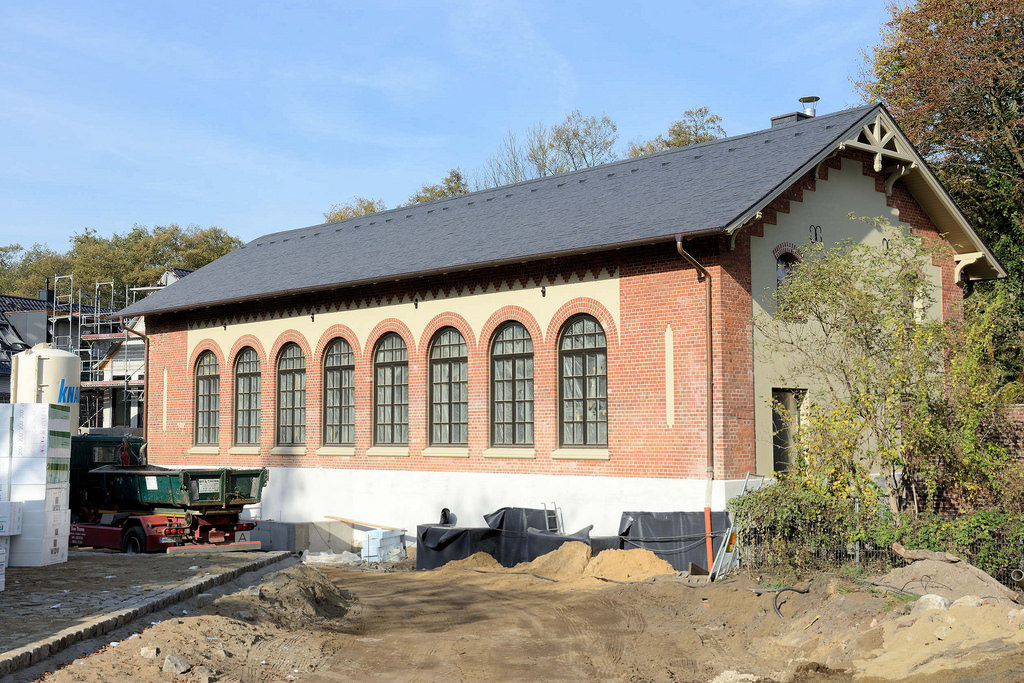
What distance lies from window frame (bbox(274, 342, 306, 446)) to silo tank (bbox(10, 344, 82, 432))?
494 centimetres

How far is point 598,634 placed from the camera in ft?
42.9

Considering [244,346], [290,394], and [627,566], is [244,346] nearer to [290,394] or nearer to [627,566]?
[290,394]

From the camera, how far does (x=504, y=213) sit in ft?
79.3

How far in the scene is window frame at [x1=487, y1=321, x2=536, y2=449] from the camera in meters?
20.9

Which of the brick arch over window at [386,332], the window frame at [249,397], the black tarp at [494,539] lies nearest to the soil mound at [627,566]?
the black tarp at [494,539]

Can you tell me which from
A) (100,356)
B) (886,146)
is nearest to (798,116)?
(886,146)

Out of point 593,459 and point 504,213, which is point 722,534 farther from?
point 504,213

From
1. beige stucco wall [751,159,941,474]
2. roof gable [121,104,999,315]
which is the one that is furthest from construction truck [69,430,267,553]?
beige stucco wall [751,159,941,474]

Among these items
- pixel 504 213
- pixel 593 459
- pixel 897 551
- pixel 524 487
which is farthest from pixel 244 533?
pixel 897 551

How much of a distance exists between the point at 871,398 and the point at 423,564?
9405 mm

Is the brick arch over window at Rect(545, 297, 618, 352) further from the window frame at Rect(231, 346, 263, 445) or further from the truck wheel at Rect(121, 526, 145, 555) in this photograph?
the window frame at Rect(231, 346, 263, 445)

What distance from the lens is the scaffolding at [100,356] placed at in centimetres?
5825

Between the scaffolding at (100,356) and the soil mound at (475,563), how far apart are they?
130 ft

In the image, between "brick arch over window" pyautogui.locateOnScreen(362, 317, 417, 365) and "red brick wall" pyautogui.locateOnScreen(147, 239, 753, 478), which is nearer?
"red brick wall" pyautogui.locateOnScreen(147, 239, 753, 478)
